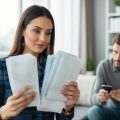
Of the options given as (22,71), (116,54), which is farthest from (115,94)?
(22,71)

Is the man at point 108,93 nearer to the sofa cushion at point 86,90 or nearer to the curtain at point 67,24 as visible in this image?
the sofa cushion at point 86,90

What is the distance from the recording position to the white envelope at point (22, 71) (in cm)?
100

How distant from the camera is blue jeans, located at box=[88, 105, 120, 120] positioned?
2.23m

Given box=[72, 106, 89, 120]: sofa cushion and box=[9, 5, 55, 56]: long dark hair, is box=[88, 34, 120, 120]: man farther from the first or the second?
box=[9, 5, 55, 56]: long dark hair

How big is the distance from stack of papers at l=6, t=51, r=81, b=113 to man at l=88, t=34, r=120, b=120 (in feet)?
3.17

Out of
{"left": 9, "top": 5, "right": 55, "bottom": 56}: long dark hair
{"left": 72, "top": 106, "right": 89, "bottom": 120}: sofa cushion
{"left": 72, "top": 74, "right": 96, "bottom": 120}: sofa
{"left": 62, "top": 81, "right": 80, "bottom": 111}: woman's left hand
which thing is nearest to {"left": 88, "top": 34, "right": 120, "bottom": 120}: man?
{"left": 72, "top": 106, "right": 89, "bottom": 120}: sofa cushion

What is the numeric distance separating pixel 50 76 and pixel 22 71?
132 millimetres

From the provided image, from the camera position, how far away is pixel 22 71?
1.02m

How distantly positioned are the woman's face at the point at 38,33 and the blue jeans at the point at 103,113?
1228 mm

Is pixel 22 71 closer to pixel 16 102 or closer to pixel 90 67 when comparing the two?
pixel 16 102

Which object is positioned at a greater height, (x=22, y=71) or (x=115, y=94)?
(x=22, y=71)

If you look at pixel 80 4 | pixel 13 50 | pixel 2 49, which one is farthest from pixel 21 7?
pixel 13 50

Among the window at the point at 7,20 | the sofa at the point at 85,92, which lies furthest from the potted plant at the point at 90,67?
the window at the point at 7,20

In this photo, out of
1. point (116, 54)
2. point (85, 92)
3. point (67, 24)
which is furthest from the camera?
point (67, 24)
